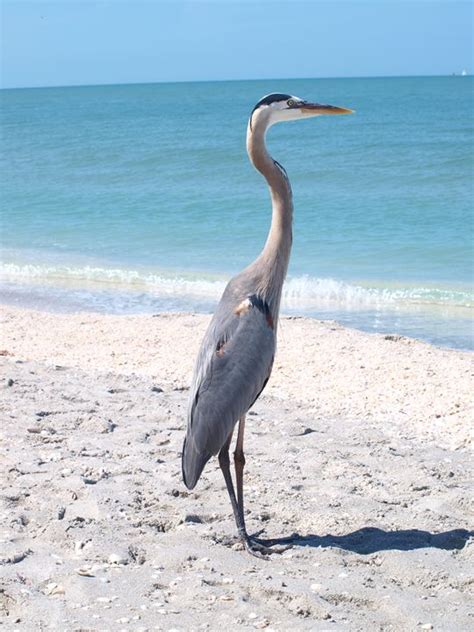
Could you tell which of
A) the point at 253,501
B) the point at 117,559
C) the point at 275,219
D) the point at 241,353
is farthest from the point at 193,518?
the point at 275,219

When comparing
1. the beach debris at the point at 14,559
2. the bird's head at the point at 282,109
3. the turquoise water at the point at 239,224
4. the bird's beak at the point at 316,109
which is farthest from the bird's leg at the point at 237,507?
the turquoise water at the point at 239,224

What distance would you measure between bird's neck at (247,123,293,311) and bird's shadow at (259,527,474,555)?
1.16 m

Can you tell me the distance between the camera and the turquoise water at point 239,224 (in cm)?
1223

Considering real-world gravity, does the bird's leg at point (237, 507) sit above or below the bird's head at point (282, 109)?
below

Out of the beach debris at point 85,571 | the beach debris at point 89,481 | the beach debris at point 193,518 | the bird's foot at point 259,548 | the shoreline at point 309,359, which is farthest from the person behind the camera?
the shoreline at point 309,359

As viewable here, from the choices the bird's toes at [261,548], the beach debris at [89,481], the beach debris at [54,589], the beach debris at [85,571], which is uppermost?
the beach debris at [54,589]

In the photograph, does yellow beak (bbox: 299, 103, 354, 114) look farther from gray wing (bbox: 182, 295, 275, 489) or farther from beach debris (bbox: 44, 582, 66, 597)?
beach debris (bbox: 44, 582, 66, 597)

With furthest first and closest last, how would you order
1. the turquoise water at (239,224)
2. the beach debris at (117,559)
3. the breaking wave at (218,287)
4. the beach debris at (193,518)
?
the turquoise water at (239,224), the breaking wave at (218,287), the beach debris at (193,518), the beach debris at (117,559)

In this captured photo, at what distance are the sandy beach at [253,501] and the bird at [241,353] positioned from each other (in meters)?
0.36

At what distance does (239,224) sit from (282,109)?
12.9 m

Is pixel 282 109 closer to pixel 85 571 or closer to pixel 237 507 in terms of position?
pixel 237 507

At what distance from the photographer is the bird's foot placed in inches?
179

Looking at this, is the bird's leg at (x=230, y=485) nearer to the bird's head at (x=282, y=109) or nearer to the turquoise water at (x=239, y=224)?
the bird's head at (x=282, y=109)

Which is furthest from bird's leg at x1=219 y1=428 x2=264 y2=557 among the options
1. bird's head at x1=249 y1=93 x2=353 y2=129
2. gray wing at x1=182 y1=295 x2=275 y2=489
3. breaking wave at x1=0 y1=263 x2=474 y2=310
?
breaking wave at x1=0 y1=263 x2=474 y2=310
